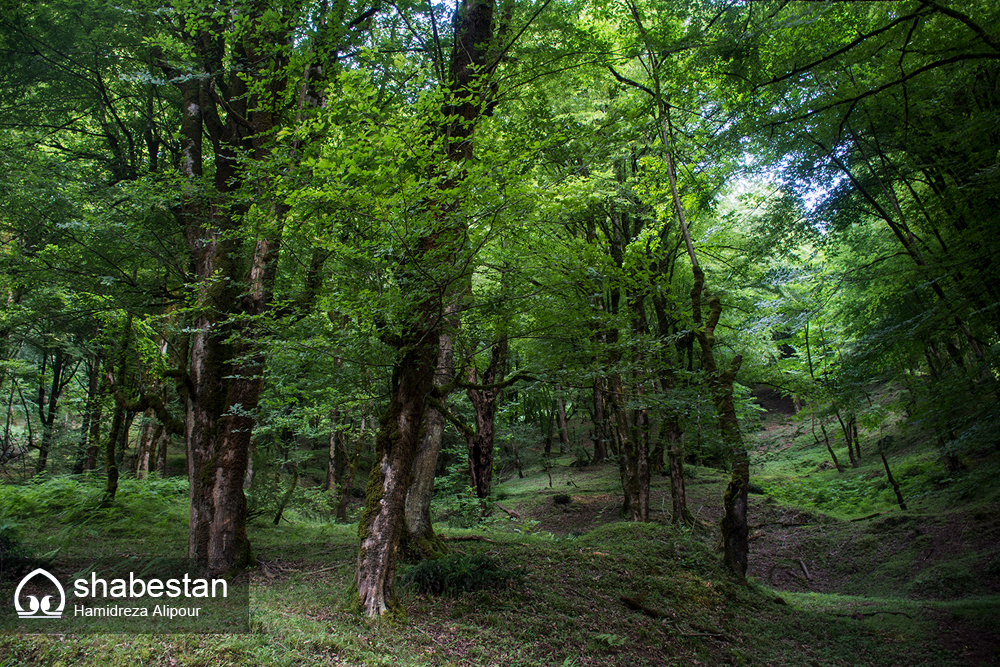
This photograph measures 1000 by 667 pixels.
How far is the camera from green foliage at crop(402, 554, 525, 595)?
5.65m

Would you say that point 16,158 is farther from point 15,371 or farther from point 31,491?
point 15,371

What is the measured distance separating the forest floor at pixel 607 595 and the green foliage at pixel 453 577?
6cm

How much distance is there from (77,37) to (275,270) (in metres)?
4.75

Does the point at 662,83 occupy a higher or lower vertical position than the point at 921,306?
higher

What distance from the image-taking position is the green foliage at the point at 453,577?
565 centimetres

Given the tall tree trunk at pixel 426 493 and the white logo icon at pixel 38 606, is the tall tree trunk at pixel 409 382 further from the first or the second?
the white logo icon at pixel 38 606

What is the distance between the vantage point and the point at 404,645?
4.21 metres

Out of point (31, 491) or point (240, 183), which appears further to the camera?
point (31, 491)

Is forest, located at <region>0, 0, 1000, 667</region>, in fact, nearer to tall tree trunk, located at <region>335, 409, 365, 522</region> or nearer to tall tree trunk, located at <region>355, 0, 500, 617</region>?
tall tree trunk, located at <region>355, 0, 500, 617</region>

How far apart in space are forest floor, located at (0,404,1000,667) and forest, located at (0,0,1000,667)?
0.06 m

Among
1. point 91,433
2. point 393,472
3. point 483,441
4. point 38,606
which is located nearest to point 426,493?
point 393,472

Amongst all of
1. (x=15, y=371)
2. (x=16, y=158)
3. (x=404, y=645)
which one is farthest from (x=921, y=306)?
(x=15, y=371)

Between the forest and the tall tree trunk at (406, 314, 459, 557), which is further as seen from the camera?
the tall tree trunk at (406, 314, 459, 557)

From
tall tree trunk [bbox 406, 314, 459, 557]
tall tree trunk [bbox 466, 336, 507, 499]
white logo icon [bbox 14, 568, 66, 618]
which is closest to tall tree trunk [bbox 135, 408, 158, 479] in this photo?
tall tree trunk [bbox 466, 336, 507, 499]
